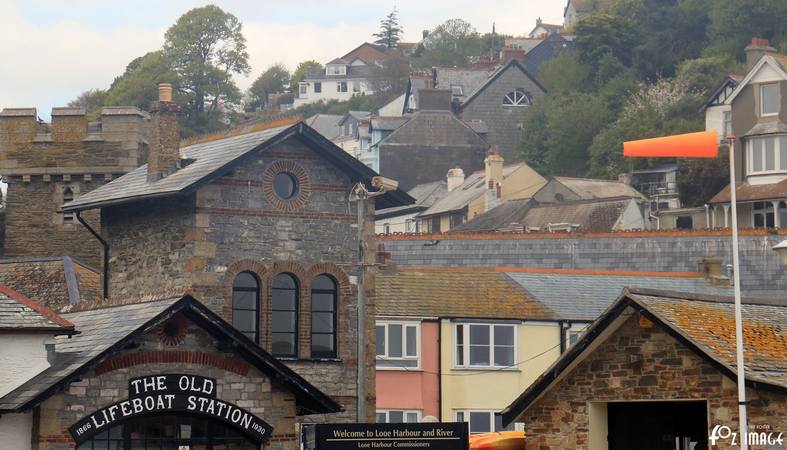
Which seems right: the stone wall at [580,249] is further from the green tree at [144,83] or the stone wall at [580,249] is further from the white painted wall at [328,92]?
the white painted wall at [328,92]

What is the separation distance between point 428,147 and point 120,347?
89.8 m

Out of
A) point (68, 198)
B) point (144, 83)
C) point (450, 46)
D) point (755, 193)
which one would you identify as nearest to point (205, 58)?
point (144, 83)

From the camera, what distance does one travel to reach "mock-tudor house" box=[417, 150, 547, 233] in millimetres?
97875

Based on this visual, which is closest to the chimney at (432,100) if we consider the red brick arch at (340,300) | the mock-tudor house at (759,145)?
the mock-tudor house at (759,145)

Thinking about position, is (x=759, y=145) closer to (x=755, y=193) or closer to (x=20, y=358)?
(x=755, y=193)

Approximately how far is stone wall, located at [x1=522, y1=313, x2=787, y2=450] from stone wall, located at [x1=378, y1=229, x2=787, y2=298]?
34714mm

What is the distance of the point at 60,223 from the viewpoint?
168 feet

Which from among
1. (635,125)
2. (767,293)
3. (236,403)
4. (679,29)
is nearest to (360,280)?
(236,403)

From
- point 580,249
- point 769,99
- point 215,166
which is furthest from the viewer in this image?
point 769,99

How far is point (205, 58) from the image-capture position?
146m

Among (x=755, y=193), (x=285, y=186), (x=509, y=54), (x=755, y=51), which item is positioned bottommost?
(x=285, y=186)

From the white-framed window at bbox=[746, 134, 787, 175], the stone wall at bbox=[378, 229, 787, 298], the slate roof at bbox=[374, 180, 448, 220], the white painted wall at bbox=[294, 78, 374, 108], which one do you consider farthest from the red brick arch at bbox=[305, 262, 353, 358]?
the white painted wall at bbox=[294, 78, 374, 108]

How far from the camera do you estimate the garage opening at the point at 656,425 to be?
2977 centimetres

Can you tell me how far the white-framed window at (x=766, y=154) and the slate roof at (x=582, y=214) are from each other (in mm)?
8202
